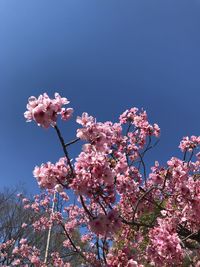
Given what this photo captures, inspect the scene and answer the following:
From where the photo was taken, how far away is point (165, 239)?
12.6 feet

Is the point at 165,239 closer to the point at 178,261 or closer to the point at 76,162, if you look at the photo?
the point at 178,261

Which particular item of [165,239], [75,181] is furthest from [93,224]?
[165,239]

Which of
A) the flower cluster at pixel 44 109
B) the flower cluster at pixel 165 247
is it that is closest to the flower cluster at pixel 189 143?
the flower cluster at pixel 165 247

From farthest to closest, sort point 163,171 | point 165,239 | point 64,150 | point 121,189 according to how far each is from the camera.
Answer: point 163,171
point 121,189
point 165,239
point 64,150

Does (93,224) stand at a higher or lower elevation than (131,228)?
lower

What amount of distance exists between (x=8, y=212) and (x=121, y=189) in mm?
19567

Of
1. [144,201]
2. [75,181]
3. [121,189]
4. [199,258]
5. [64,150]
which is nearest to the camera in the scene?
[64,150]

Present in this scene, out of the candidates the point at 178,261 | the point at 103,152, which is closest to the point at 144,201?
the point at 178,261

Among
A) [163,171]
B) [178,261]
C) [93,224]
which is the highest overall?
[163,171]

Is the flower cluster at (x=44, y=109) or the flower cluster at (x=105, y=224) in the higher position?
the flower cluster at (x=44, y=109)

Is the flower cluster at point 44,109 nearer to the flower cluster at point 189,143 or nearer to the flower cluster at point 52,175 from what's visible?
the flower cluster at point 52,175

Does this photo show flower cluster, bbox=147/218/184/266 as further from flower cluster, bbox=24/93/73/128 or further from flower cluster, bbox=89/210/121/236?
flower cluster, bbox=24/93/73/128

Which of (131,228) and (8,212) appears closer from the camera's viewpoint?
(131,228)

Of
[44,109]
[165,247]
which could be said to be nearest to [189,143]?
[165,247]
